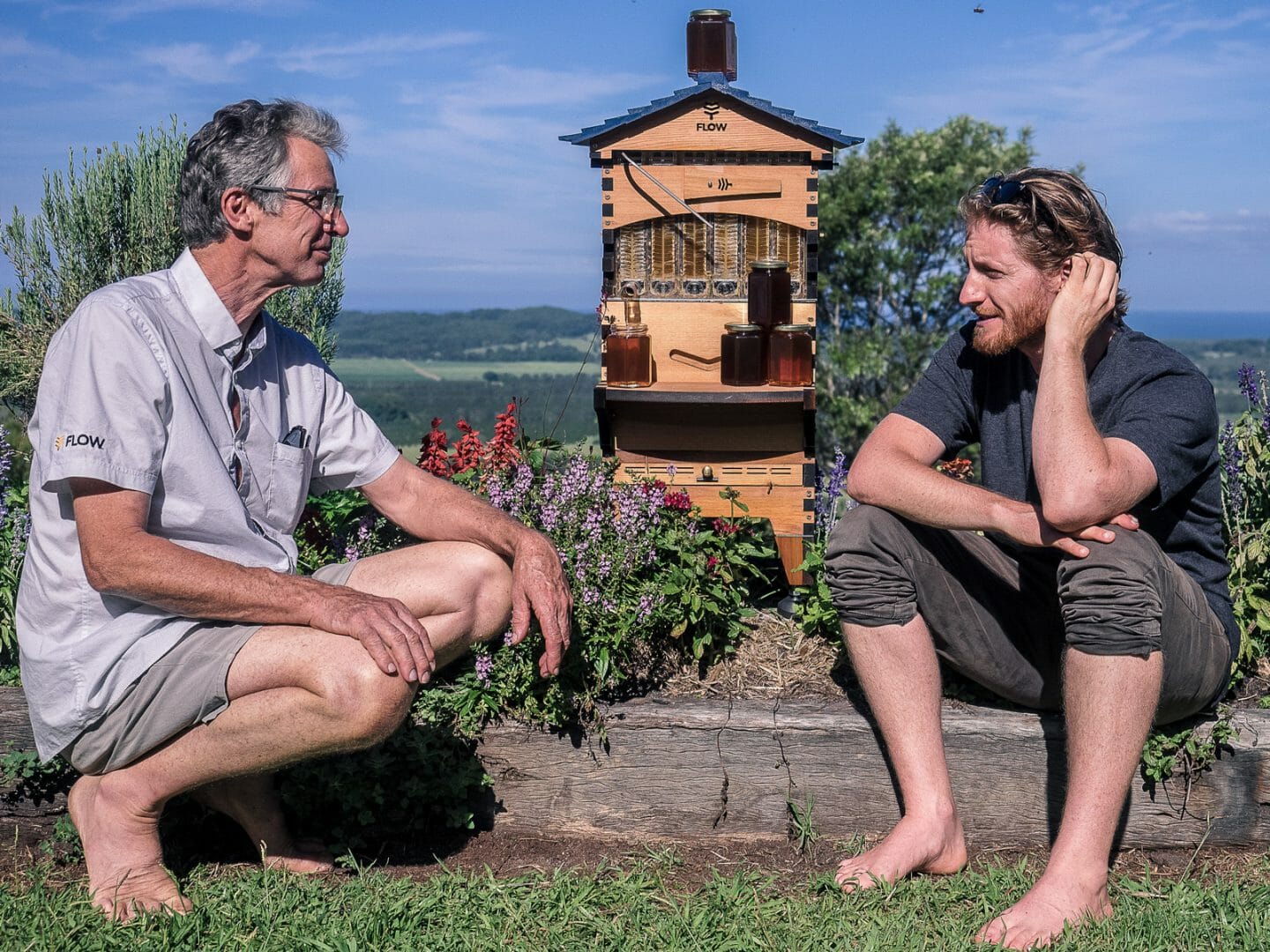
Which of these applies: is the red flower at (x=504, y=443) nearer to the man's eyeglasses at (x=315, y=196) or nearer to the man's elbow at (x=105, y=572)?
the man's eyeglasses at (x=315, y=196)

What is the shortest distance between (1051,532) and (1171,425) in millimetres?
361

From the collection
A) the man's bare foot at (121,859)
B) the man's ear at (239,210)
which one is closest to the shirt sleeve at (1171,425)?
the man's ear at (239,210)

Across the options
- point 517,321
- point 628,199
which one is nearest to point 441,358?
point 517,321

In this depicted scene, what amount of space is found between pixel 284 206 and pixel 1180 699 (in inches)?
93.7

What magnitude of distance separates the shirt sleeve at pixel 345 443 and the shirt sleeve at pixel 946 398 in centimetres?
137

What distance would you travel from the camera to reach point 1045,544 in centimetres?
272

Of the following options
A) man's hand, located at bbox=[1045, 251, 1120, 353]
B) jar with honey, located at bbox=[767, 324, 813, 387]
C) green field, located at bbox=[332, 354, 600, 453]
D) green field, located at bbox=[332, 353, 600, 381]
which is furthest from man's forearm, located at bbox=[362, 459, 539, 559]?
green field, located at bbox=[332, 353, 600, 381]

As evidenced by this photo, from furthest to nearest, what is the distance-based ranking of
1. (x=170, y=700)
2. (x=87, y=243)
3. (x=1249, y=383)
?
(x=87, y=243) < (x=1249, y=383) < (x=170, y=700)

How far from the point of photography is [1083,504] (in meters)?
2.61

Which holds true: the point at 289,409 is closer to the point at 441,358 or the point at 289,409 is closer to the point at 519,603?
the point at 519,603

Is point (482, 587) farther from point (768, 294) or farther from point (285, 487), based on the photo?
point (768, 294)

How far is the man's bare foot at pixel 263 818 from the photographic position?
117 inches

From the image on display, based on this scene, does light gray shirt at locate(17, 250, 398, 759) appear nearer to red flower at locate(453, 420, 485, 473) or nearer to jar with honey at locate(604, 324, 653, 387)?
red flower at locate(453, 420, 485, 473)

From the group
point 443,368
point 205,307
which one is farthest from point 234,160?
point 443,368
